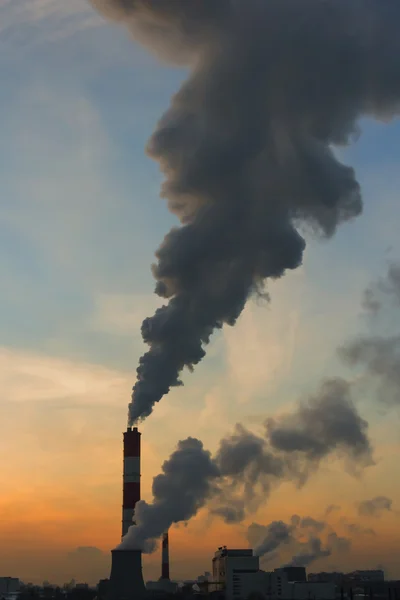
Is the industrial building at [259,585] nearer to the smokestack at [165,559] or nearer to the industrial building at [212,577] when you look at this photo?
the industrial building at [212,577]

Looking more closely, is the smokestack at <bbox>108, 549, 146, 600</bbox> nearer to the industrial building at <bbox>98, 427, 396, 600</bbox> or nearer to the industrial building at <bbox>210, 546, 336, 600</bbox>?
the industrial building at <bbox>98, 427, 396, 600</bbox>

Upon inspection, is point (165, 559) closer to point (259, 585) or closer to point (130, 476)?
point (259, 585)

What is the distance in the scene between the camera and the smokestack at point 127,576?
262 ft

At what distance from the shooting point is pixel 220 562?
113875 millimetres

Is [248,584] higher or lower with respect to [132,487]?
lower

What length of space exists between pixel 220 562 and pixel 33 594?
31.4m

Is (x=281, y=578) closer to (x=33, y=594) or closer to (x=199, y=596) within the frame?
(x=199, y=596)

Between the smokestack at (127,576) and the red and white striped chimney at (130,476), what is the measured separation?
5330 mm

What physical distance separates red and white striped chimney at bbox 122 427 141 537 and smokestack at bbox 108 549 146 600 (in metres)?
5.33

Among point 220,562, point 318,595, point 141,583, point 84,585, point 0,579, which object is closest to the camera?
point 141,583

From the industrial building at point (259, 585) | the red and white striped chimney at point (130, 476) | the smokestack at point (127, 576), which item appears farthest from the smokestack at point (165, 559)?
the smokestack at point (127, 576)

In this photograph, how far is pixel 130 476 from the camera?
87.2m

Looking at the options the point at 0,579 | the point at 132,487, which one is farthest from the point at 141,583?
the point at 0,579

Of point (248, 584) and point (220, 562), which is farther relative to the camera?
point (220, 562)
